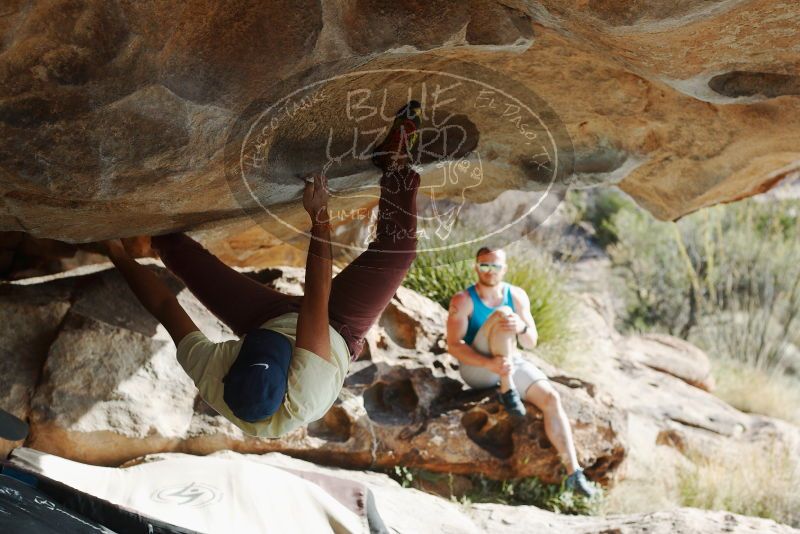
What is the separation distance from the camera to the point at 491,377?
5238 mm

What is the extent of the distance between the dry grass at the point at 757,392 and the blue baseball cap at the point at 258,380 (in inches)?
250

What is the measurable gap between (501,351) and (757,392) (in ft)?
14.0

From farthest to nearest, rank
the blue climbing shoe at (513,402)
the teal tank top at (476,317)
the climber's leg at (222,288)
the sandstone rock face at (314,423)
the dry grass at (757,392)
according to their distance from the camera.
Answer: the dry grass at (757,392)
the teal tank top at (476,317)
the blue climbing shoe at (513,402)
the sandstone rock face at (314,423)
the climber's leg at (222,288)

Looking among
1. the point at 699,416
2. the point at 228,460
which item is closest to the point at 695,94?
the point at 228,460

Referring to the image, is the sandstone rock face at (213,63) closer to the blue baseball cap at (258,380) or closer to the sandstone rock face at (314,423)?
the blue baseball cap at (258,380)

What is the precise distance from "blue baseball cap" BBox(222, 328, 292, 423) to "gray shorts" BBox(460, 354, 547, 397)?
7.42 feet

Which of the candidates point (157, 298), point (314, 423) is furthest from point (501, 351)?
point (157, 298)

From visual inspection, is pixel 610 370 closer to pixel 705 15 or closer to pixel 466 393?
pixel 466 393

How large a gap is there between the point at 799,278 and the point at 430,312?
18.7ft

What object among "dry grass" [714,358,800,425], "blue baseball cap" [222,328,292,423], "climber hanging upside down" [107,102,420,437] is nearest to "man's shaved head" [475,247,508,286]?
"climber hanging upside down" [107,102,420,437]

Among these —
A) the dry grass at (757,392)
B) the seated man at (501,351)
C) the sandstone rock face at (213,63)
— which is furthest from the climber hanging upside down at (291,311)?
the dry grass at (757,392)

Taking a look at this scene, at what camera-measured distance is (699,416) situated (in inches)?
279

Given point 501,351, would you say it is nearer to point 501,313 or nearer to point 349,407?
point 501,313

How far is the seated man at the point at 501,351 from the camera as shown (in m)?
5.11
